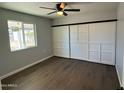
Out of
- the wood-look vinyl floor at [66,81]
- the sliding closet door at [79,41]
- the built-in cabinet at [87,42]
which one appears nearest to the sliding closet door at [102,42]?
the built-in cabinet at [87,42]

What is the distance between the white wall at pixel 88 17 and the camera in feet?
12.7

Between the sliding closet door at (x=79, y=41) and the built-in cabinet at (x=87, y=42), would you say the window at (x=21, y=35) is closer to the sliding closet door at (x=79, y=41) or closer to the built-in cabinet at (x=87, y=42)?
the built-in cabinet at (x=87, y=42)

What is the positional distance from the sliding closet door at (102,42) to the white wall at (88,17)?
0.89 feet

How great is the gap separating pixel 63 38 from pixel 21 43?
2.28 m

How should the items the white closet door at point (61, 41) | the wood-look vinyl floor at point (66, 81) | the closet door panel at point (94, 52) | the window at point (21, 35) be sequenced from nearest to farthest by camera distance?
the wood-look vinyl floor at point (66, 81)
the window at point (21, 35)
the closet door panel at point (94, 52)
the white closet door at point (61, 41)

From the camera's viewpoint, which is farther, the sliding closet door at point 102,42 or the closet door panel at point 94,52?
the closet door panel at point 94,52

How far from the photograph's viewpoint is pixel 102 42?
4.10 metres

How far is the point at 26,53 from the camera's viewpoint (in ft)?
13.0

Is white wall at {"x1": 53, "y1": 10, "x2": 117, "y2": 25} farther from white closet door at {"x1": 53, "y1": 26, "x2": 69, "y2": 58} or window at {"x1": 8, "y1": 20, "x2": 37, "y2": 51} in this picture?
window at {"x1": 8, "y1": 20, "x2": 37, "y2": 51}

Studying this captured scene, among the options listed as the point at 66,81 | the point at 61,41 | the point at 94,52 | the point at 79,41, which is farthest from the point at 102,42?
the point at 66,81

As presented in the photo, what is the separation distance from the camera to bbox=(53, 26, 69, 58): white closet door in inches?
204

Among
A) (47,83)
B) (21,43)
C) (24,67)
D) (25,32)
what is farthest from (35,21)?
(47,83)

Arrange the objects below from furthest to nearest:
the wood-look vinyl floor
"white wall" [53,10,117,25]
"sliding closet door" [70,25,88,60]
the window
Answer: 1. "sliding closet door" [70,25,88,60]
2. "white wall" [53,10,117,25]
3. the window
4. the wood-look vinyl floor

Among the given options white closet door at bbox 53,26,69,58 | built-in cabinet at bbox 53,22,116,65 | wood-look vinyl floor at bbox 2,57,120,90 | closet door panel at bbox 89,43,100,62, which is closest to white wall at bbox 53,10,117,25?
built-in cabinet at bbox 53,22,116,65
